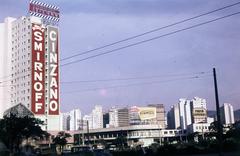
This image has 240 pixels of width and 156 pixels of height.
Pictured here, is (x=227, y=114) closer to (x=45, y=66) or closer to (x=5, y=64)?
(x=45, y=66)

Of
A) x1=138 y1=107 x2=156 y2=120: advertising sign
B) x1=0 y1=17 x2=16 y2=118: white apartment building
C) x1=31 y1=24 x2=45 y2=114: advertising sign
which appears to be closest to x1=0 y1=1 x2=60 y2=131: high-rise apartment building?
x1=31 y1=24 x2=45 y2=114: advertising sign

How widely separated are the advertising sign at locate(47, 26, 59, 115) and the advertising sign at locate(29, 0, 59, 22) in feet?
14.3

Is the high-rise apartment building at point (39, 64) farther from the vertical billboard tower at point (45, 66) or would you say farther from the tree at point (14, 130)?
the tree at point (14, 130)

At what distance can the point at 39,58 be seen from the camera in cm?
12675

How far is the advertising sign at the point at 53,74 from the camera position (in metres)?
127

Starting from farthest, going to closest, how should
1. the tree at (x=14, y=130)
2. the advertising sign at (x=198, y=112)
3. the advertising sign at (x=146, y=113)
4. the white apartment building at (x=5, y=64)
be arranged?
1. the advertising sign at (x=198, y=112)
2. the advertising sign at (x=146, y=113)
3. the white apartment building at (x=5, y=64)
4. the tree at (x=14, y=130)

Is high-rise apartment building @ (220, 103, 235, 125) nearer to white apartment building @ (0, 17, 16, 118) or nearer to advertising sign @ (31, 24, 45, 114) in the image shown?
advertising sign @ (31, 24, 45, 114)

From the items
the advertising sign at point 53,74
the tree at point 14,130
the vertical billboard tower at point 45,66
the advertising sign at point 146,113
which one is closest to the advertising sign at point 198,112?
the advertising sign at point 146,113

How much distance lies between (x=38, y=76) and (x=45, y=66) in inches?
163

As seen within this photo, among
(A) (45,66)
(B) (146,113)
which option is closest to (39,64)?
(A) (45,66)

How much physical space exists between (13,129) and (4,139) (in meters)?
2.86

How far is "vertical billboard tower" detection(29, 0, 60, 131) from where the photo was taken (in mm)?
125375

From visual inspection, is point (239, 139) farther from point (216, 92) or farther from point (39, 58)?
point (39, 58)

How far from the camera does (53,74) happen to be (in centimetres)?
12838
